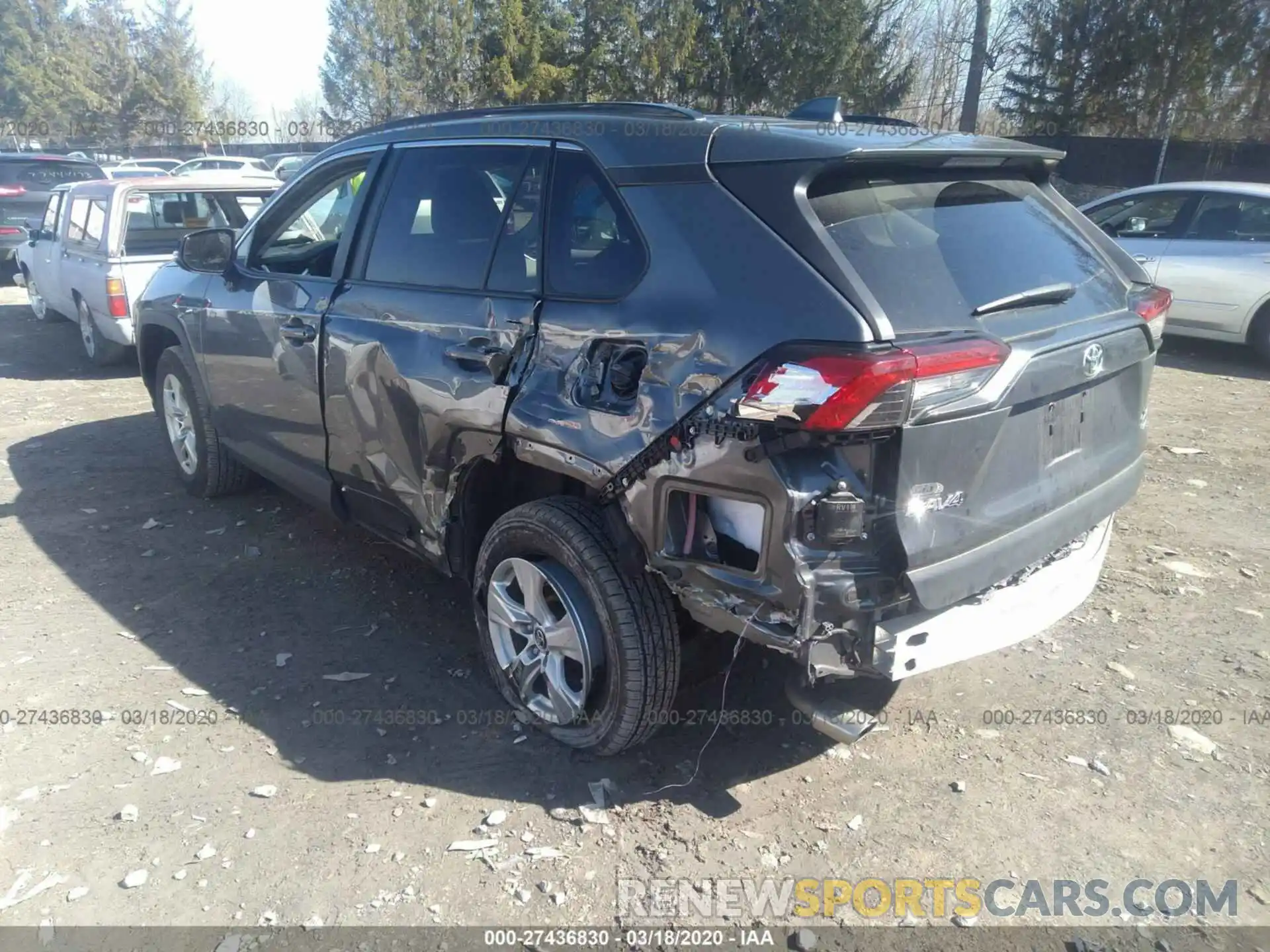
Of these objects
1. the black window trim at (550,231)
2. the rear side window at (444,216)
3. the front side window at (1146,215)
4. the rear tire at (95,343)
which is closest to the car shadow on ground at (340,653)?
the black window trim at (550,231)

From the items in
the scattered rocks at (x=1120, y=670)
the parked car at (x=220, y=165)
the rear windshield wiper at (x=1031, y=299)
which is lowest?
the scattered rocks at (x=1120, y=670)

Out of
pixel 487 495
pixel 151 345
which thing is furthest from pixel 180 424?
pixel 487 495

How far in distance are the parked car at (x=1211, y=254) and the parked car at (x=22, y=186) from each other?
1443 centimetres

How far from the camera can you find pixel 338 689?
12.1ft

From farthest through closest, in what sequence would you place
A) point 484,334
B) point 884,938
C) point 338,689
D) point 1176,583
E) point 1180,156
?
point 1180,156
point 1176,583
point 338,689
point 484,334
point 884,938

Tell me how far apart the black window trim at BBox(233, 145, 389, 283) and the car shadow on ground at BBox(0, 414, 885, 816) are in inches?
58.0

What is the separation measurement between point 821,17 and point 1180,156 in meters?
11.5

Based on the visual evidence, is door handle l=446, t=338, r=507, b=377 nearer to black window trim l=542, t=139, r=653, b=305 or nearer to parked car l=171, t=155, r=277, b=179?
black window trim l=542, t=139, r=653, b=305

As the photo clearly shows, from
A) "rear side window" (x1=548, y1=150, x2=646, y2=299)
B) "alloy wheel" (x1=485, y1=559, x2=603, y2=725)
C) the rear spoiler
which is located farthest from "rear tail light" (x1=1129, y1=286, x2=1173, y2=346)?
"alloy wheel" (x1=485, y1=559, x2=603, y2=725)

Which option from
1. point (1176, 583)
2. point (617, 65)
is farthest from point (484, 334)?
point (617, 65)

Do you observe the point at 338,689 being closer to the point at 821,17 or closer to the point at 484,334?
the point at 484,334

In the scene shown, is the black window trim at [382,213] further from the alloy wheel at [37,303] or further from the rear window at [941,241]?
the alloy wheel at [37,303]
